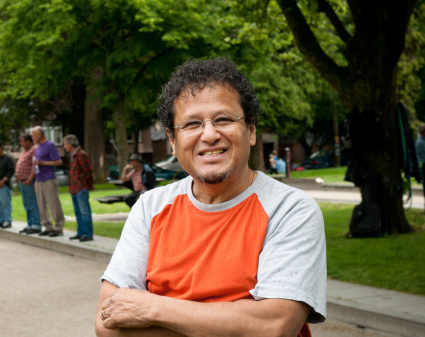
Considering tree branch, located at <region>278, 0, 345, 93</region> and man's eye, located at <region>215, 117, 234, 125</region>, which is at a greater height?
tree branch, located at <region>278, 0, 345, 93</region>

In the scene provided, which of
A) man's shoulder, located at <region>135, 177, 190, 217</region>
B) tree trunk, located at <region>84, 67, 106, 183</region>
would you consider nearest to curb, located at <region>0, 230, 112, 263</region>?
man's shoulder, located at <region>135, 177, 190, 217</region>

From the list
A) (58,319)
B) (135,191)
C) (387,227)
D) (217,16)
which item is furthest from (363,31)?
(217,16)

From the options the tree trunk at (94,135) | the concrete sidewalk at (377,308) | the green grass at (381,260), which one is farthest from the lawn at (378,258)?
the tree trunk at (94,135)

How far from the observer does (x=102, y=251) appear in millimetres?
9492

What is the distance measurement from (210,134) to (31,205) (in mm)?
10710

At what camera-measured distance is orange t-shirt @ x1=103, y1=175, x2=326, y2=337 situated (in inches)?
82.3

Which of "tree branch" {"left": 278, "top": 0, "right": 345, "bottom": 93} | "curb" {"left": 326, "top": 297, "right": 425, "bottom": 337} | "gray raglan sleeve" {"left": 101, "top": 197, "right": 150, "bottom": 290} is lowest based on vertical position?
"curb" {"left": 326, "top": 297, "right": 425, "bottom": 337}

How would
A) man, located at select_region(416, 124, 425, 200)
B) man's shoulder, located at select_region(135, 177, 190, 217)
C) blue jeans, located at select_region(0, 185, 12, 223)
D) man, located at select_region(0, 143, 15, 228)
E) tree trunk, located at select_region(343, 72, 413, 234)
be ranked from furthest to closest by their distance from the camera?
blue jeans, located at select_region(0, 185, 12, 223), man, located at select_region(0, 143, 15, 228), man, located at select_region(416, 124, 425, 200), tree trunk, located at select_region(343, 72, 413, 234), man's shoulder, located at select_region(135, 177, 190, 217)

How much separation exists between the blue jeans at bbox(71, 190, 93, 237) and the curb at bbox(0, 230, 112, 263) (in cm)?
43

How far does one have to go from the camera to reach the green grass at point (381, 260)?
665 cm

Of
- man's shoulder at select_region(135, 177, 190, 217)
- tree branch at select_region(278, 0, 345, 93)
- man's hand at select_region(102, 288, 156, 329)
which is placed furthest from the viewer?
tree branch at select_region(278, 0, 345, 93)

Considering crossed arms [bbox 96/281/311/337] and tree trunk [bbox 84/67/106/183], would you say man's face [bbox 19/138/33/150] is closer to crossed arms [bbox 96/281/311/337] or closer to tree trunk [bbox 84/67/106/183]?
crossed arms [bbox 96/281/311/337]

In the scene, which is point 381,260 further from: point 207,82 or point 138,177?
point 207,82

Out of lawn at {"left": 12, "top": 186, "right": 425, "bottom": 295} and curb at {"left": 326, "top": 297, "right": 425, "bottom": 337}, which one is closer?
curb at {"left": 326, "top": 297, "right": 425, "bottom": 337}
